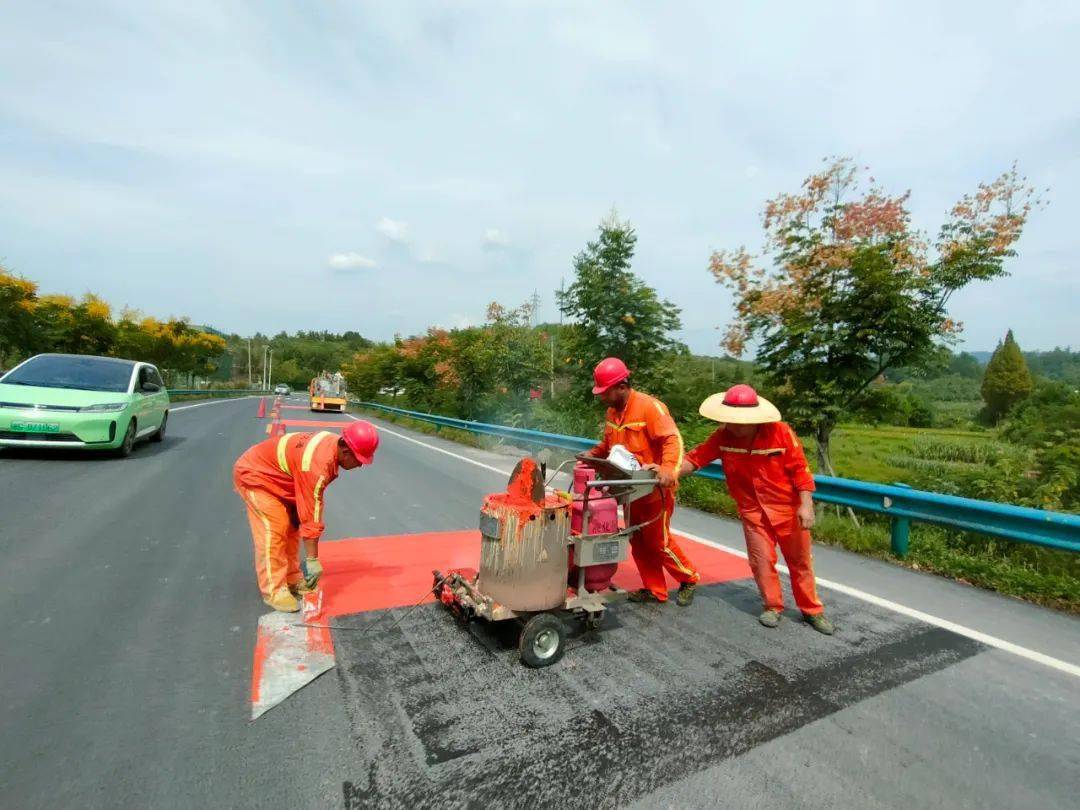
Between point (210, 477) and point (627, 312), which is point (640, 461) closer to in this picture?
point (210, 477)

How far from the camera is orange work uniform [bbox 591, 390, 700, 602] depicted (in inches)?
171

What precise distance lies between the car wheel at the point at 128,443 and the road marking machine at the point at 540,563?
855 centimetres

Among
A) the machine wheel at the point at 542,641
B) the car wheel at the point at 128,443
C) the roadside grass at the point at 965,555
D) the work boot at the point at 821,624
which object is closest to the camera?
the machine wheel at the point at 542,641

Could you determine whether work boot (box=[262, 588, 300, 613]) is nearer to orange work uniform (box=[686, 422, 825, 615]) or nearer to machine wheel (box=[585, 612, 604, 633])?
machine wheel (box=[585, 612, 604, 633])

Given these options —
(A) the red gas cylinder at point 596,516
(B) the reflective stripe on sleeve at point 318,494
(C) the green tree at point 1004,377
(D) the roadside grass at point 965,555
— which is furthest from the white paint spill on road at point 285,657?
(C) the green tree at point 1004,377

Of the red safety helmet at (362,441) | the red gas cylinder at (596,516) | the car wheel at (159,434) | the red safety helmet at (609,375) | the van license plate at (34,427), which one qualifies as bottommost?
the car wheel at (159,434)

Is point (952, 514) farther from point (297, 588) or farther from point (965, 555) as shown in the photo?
point (297, 588)

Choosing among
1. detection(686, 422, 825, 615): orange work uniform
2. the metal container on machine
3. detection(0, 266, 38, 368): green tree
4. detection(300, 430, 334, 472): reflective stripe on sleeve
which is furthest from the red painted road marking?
detection(0, 266, 38, 368): green tree

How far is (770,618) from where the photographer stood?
401 centimetres

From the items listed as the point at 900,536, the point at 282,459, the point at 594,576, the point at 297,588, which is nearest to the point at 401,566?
the point at 297,588

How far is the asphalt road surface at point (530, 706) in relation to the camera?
7.57 ft

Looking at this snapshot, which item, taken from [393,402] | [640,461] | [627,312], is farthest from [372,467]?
[393,402]

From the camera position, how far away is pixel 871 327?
8.59 meters

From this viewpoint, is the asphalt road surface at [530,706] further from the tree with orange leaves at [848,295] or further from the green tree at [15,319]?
the green tree at [15,319]
